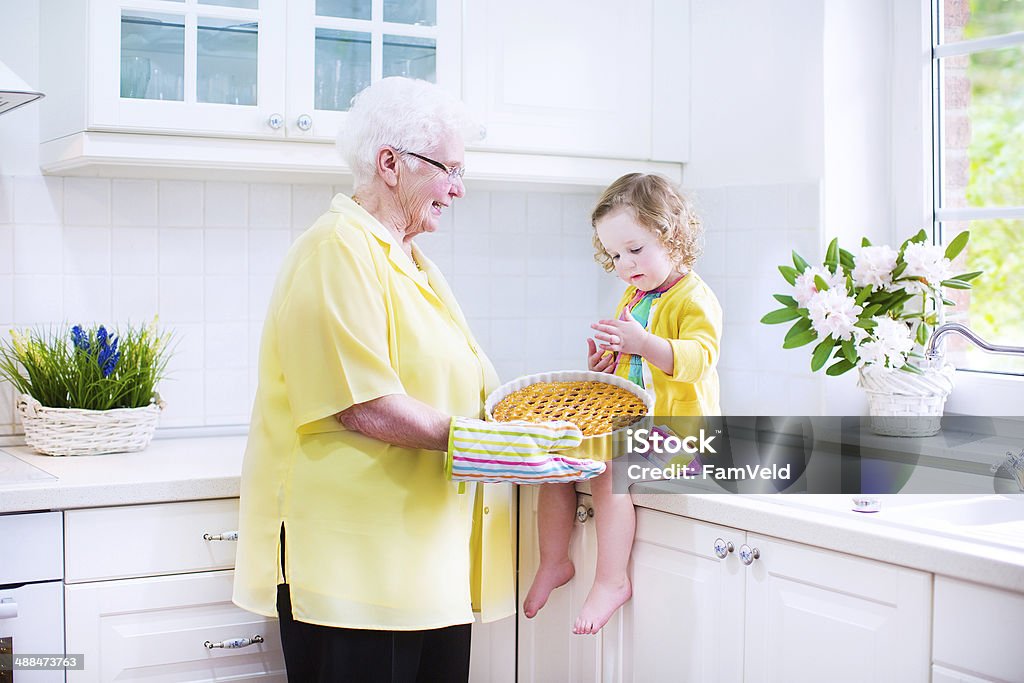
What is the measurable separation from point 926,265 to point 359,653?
1.27 meters

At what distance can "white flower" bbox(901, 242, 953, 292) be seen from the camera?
6.27ft

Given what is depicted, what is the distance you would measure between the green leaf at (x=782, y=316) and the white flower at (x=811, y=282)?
3 centimetres

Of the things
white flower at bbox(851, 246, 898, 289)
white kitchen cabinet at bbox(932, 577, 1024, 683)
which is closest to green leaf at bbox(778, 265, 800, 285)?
white flower at bbox(851, 246, 898, 289)

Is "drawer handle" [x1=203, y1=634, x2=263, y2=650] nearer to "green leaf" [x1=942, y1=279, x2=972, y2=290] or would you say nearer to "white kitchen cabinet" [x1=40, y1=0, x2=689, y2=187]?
"white kitchen cabinet" [x1=40, y1=0, x2=689, y2=187]

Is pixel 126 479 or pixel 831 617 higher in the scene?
pixel 126 479

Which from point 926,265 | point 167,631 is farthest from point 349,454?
point 926,265

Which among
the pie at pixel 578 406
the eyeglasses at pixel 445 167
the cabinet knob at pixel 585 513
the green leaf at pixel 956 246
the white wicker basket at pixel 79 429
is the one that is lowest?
the cabinet knob at pixel 585 513

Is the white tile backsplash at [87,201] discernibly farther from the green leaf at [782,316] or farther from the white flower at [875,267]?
the white flower at [875,267]

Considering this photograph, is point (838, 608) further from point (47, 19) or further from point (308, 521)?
point (47, 19)

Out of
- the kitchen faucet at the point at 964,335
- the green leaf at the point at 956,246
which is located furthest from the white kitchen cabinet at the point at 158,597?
the green leaf at the point at 956,246

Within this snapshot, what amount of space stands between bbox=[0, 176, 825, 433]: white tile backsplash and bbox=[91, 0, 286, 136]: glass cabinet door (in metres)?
0.36

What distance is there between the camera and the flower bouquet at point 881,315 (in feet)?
6.27

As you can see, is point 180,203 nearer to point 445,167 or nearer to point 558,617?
point 445,167

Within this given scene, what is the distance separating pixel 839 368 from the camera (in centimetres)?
200
